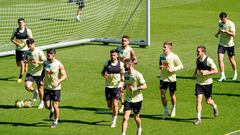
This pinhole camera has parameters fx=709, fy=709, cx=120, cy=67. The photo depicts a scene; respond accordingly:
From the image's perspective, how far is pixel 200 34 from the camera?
Result: 36062 mm

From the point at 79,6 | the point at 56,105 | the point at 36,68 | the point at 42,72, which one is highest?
the point at 79,6

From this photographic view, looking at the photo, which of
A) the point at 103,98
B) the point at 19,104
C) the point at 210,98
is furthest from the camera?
the point at 103,98

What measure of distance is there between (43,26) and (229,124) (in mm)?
18532

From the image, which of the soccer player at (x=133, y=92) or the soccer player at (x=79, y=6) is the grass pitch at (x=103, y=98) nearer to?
the soccer player at (x=133, y=92)

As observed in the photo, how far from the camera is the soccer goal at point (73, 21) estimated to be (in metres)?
34.0

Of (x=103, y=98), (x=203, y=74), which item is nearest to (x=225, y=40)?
(x=103, y=98)

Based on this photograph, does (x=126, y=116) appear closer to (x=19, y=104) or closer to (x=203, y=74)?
(x=203, y=74)

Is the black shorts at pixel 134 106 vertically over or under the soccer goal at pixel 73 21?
under

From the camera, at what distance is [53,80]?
65.8ft

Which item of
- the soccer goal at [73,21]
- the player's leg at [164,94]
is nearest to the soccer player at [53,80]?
the player's leg at [164,94]

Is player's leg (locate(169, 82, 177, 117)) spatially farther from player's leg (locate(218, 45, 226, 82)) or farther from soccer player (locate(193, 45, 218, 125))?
player's leg (locate(218, 45, 226, 82))

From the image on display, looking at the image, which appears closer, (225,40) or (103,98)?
(103,98)

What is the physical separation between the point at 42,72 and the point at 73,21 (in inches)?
658

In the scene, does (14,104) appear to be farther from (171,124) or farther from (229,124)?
(229,124)
